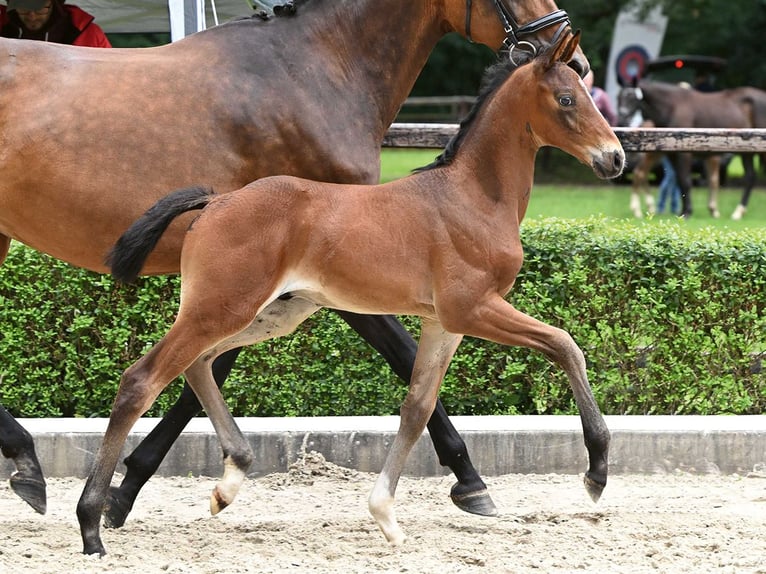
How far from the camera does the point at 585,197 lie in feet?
60.8

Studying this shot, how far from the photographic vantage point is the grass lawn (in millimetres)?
15305

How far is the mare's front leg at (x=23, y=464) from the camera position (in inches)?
163

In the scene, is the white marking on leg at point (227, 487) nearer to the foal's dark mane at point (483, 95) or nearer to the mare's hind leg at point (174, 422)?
the mare's hind leg at point (174, 422)

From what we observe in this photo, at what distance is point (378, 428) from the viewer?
16.5ft

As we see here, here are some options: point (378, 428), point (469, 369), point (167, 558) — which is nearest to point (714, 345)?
point (469, 369)

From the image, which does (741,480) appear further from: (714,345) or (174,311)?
(174,311)

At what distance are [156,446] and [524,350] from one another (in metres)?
1.92

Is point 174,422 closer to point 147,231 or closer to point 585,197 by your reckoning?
point 147,231

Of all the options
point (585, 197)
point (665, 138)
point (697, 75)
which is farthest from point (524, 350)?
point (697, 75)

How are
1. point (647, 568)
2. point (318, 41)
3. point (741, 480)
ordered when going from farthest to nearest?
1. point (741, 480)
2. point (318, 41)
3. point (647, 568)

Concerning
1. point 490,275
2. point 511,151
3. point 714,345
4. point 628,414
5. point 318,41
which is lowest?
point 628,414

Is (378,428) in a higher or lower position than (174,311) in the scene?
lower

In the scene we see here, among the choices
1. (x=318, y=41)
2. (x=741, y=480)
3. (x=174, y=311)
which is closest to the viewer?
(x=318, y=41)

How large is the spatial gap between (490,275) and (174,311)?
2.21 m
